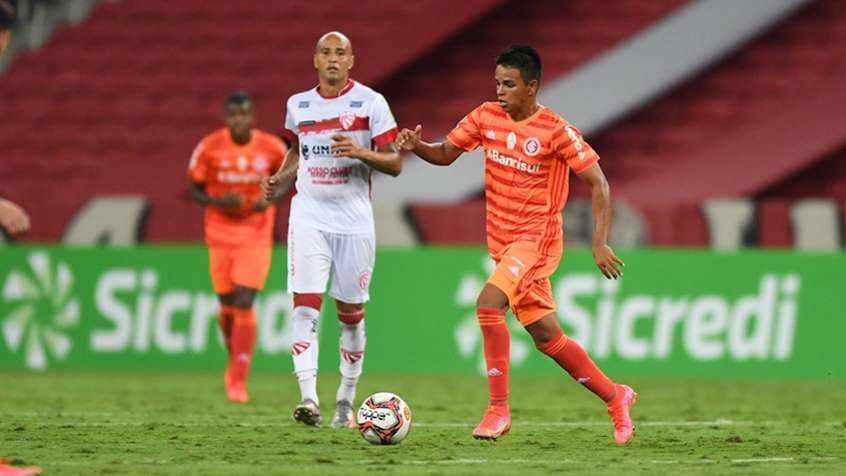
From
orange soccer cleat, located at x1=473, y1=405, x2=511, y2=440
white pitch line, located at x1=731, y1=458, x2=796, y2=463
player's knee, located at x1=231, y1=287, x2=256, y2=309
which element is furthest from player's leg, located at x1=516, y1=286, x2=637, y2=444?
player's knee, located at x1=231, y1=287, x2=256, y2=309

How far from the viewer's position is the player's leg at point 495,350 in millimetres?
9000

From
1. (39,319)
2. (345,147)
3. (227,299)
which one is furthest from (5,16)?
(39,319)

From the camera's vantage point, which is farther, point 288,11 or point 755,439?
point 288,11

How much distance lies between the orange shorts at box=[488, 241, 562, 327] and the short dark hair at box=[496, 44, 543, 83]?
92cm

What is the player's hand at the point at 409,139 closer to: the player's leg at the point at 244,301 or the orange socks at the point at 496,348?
the orange socks at the point at 496,348

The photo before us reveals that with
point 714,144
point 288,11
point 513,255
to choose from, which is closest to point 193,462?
point 513,255

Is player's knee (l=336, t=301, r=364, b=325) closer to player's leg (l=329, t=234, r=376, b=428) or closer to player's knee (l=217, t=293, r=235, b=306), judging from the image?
player's leg (l=329, t=234, r=376, b=428)

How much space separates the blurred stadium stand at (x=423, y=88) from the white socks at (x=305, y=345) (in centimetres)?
961

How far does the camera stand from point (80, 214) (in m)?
16.8

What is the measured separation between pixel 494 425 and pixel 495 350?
41 cm

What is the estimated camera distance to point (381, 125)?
32.4 feet

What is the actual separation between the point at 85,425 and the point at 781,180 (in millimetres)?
12111

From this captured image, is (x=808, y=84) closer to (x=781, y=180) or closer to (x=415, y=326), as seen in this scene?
(x=781, y=180)

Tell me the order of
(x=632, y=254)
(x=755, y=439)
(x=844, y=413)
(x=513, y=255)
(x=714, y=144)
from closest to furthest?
(x=513, y=255) < (x=755, y=439) < (x=844, y=413) < (x=632, y=254) < (x=714, y=144)
